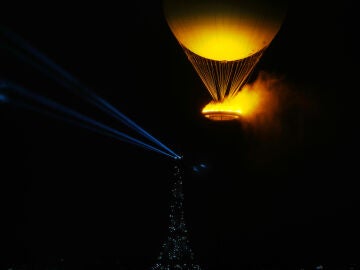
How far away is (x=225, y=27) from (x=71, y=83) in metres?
2.25

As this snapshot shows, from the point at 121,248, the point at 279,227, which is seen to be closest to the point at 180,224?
the point at 121,248

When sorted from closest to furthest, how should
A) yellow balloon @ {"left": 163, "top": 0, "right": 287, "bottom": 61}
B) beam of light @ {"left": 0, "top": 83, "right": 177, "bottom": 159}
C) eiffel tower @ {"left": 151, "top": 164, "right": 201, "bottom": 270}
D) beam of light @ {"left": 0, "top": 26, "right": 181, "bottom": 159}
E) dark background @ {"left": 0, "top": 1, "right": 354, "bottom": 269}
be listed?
1. yellow balloon @ {"left": 163, "top": 0, "right": 287, "bottom": 61}
2. beam of light @ {"left": 0, "top": 26, "right": 181, "bottom": 159}
3. beam of light @ {"left": 0, "top": 83, "right": 177, "bottom": 159}
4. eiffel tower @ {"left": 151, "top": 164, "right": 201, "bottom": 270}
5. dark background @ {"left": 0, "top": 1, "right": 354, "bottom": 269}

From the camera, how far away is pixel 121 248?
729 centimetres

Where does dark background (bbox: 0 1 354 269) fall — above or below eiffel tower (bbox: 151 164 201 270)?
above

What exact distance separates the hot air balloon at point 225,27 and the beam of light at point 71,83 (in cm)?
128

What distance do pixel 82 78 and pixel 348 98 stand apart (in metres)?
3.71

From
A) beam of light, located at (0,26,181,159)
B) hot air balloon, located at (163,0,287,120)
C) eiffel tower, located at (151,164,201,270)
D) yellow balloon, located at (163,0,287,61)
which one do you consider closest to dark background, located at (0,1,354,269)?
beam of light, located at (0,26,181,159)

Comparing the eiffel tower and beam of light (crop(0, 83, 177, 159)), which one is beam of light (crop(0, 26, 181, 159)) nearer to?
beam of light (crop(0, 83, 177, 159))

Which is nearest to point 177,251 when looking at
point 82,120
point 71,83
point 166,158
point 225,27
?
point 166,158

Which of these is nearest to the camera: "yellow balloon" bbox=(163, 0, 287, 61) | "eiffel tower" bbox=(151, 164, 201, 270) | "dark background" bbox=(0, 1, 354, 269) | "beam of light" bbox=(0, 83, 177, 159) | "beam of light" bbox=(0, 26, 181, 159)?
"yellow balloon" bbox=(163, 0, 287, 61)

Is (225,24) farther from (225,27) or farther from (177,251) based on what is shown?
(177,251)

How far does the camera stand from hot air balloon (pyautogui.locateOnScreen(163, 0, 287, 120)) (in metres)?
5.63

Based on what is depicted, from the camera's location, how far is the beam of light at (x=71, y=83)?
232 inches

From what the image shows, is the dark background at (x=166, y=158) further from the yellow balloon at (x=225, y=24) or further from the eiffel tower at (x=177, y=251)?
→ the yellow balloon at (x=225, y=24)
